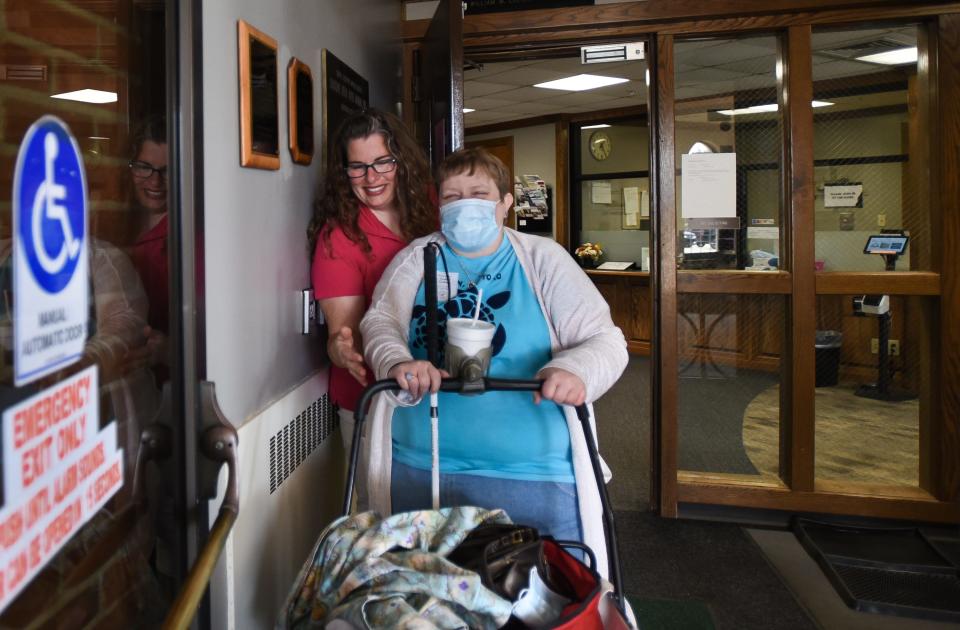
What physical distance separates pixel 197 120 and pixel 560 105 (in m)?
6.57

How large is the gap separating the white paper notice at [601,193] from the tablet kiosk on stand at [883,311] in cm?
515

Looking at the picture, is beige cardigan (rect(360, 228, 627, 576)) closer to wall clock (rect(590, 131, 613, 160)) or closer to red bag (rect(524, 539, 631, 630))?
red bag (rect(524, 539, 631, 630))

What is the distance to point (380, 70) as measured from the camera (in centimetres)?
285

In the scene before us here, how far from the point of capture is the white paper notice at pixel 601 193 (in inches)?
314

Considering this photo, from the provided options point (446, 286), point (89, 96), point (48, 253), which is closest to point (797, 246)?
point (446, 286)

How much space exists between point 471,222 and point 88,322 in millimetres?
866

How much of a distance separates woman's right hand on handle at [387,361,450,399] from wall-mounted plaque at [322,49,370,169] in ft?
3.24

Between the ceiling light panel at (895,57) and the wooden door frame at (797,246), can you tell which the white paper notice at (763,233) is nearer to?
the wooden door frame at (797,246)

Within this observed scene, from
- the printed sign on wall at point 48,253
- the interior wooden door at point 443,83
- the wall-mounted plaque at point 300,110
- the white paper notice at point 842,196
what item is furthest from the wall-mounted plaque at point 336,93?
the white paper notice at point 842,196

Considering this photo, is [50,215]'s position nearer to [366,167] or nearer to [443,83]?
[366,167]

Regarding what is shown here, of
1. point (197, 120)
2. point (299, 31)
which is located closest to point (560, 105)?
point (299, 31)

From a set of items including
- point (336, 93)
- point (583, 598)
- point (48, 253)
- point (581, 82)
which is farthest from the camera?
point (581, 82)

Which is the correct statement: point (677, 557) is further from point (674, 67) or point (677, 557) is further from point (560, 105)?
point (560, 105)

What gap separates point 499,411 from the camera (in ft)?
4.93
